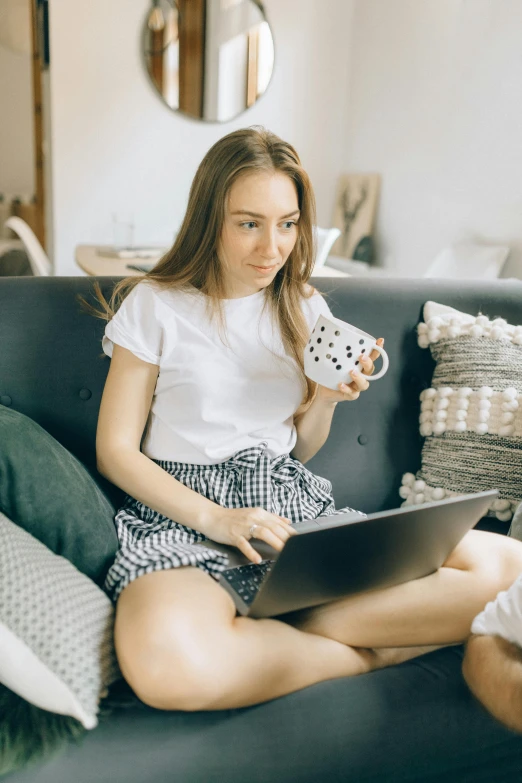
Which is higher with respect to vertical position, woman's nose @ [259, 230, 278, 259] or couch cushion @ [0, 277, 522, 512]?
woman's nose @ [259, 230, 278, 259]

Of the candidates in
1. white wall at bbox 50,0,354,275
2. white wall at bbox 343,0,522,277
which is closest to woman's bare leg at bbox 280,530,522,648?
white wall at bbox 343,0,522,277

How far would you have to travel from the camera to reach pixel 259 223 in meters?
1.11

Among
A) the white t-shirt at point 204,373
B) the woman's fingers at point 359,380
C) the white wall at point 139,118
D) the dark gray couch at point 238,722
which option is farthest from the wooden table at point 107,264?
the woman's fingers at point 359,380

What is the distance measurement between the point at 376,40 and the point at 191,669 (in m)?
3.27

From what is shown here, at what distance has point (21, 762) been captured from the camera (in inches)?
30.0

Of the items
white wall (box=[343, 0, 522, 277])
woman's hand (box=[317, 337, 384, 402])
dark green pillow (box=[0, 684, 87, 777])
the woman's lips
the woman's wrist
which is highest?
white wall (box=[343, 0, 522, 277])

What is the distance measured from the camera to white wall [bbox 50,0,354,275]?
3.18 metres

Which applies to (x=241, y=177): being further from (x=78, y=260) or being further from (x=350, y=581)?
(x=78, y=260)

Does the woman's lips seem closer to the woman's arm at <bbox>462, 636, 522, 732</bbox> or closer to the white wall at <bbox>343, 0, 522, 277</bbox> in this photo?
the woman's arm at <bbox>462, 636, 522, 732</bbox>

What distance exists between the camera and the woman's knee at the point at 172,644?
807mm

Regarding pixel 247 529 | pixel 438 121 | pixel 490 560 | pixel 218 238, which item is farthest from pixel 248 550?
pixel 438 121

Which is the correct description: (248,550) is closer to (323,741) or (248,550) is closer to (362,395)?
(323,741)

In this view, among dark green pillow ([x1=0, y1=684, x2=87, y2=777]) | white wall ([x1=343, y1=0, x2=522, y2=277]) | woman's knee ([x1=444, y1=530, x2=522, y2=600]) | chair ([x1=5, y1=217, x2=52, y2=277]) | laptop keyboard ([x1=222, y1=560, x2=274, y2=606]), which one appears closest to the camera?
dark green pillow ([x1=0, y1=684, x2=87, y2=777])

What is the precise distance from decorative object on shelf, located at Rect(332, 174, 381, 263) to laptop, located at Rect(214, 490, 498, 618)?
249 cm
